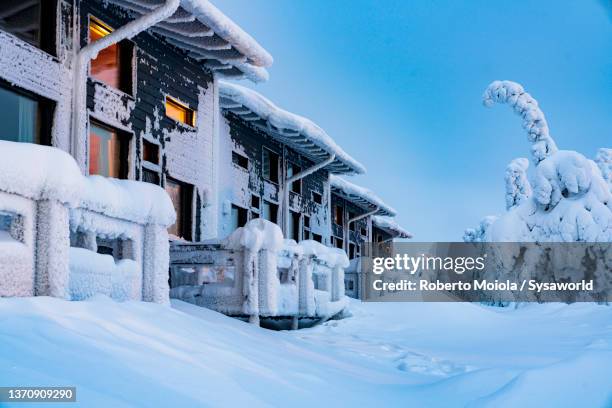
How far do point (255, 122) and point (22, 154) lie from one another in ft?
47.2

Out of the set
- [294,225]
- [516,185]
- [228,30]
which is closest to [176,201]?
[228,30]

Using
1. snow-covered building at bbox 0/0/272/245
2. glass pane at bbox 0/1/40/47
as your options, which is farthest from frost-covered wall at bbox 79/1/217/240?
glass pane at bbox 0/1/40/47

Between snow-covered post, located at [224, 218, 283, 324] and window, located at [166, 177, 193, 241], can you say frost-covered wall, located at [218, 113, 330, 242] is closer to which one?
window, located at [166, 177, 193, 241]

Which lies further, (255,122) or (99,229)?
(255,122)

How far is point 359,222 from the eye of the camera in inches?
1310

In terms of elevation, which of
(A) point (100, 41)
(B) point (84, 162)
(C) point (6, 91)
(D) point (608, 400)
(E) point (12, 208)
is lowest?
(D) point (608, 400)

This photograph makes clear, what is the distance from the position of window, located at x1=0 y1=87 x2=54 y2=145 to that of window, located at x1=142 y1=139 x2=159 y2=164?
2828 mm

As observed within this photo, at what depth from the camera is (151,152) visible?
1384cm

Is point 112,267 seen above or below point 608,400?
above

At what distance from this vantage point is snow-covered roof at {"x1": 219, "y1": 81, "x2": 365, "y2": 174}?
17.3m

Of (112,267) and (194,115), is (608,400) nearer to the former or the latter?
(112,267)

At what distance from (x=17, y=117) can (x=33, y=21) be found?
1.62 meters

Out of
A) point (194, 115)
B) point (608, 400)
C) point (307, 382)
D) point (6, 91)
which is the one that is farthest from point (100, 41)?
point (608, 400)

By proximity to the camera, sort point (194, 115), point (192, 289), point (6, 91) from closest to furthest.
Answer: point (6, 91), point (192, 289), point (194, 115)
